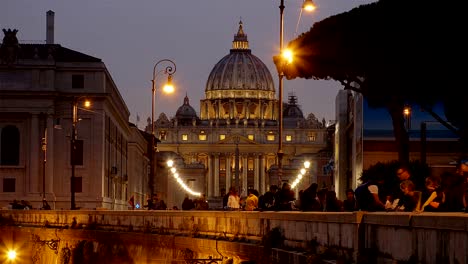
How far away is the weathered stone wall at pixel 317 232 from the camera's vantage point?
12445 millimetres

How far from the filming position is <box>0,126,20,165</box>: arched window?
302 feet

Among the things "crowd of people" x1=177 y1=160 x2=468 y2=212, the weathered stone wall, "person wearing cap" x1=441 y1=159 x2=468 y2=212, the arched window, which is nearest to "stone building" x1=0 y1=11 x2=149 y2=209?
the arched window

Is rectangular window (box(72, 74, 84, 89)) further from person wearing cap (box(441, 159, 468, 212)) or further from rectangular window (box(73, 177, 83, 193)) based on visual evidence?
person wearing cap (box(441, 159, 468, 212))

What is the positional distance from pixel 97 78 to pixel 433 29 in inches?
2158

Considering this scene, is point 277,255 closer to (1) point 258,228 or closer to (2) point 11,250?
(1) point 258,228

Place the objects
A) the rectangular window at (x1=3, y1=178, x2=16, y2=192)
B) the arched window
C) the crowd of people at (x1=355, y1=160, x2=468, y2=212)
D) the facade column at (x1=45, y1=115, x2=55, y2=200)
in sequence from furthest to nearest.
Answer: the arched window < the rectangular window at (x1=3, y1=178, x2=16, y2=192) < the facade column at (x1=45, y1=115, x2=55, y2=200) < the crowd of people at (x1=355, y1=160, x2=468, y2=212)

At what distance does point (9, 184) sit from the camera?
91.6 m

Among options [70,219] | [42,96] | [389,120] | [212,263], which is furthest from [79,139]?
[212,263]

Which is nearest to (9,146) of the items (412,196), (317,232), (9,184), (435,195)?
(9,184)

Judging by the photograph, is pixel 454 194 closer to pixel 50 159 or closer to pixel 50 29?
pixel 50 159

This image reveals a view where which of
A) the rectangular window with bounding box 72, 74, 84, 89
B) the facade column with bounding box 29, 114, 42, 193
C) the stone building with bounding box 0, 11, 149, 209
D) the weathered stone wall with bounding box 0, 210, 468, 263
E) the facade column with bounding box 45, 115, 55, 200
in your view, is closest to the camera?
the weathered stone wall with bounding box 0, 210, 468, 263

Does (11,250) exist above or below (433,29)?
below

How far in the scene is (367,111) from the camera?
64.2 meters

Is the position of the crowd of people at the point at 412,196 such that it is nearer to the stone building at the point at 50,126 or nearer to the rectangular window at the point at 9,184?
the stone building at the point at 50,126
